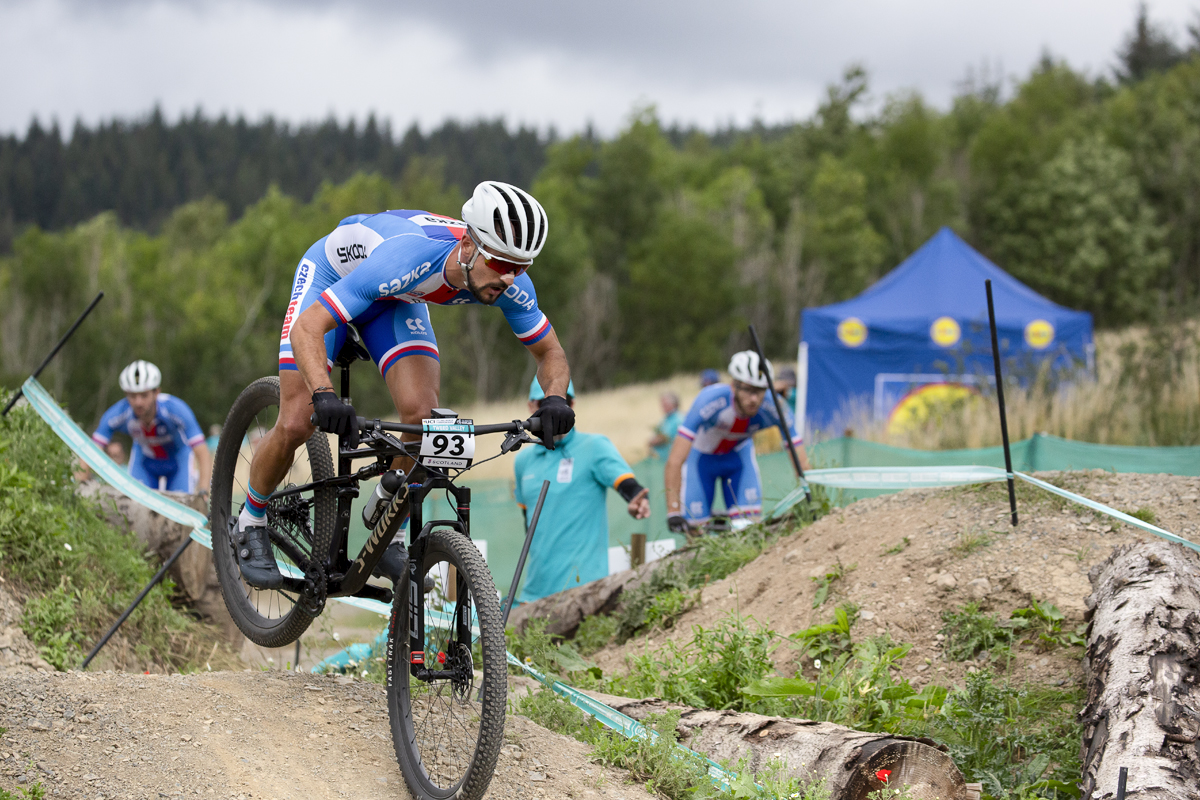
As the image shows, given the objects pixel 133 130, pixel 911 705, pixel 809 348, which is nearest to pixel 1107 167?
pixel 809 348

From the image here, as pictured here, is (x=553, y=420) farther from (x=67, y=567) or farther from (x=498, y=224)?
(x=67, y=567)

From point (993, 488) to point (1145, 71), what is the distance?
107420 mm

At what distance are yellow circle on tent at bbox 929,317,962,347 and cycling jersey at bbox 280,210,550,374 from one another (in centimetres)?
1825

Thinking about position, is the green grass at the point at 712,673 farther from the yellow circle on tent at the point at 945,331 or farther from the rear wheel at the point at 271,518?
the yellow circle on tent at the point at 945,331

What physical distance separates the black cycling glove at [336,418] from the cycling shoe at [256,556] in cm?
137

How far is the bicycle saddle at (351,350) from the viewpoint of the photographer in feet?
16.1

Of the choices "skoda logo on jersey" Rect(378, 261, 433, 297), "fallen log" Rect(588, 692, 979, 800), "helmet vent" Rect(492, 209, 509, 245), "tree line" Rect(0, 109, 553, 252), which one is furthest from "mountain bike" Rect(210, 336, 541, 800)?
"tree line" Rect(0, 109, 553, 252)

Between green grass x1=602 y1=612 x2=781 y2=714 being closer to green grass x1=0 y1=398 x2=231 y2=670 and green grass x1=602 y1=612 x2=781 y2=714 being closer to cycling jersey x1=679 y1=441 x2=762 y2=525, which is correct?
green grass x1=0 y1=398 x2=231 y2=670

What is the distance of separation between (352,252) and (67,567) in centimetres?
311

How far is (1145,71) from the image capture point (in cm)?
9625

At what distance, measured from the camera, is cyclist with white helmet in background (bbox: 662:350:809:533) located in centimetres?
869

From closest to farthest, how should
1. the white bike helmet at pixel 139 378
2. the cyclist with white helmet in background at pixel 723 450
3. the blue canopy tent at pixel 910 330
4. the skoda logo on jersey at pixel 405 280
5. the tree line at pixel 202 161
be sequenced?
the skoda logo on jersey at pixel 405 280, the cyclist with white helmet in background at pixel 723 450, the white bike helmet at pixel 139 378, the blue canopy tent at pixel 910 330, the tree line at pixel 202 161

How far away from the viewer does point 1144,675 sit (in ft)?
12.9

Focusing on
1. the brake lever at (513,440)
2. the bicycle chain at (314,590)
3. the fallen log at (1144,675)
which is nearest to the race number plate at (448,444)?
the brake lever at (513,440)
